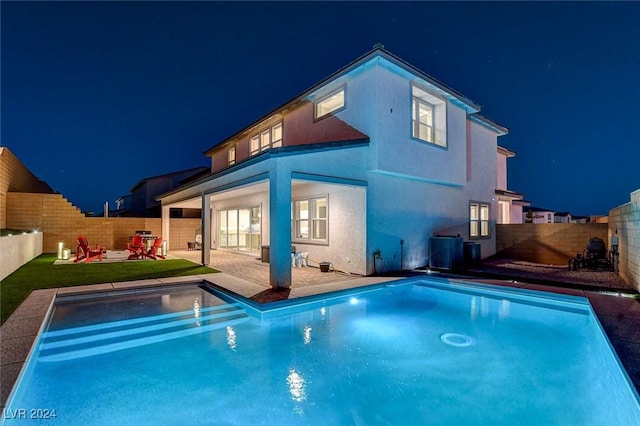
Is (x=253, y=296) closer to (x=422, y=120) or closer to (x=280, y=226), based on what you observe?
(x=280, y=226)

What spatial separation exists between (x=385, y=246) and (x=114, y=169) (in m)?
76.9

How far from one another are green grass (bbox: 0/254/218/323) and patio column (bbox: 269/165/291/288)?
3.68 metres

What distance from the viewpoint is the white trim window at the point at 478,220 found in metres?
14.0

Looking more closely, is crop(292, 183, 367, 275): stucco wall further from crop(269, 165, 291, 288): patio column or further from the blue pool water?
the blue pool water

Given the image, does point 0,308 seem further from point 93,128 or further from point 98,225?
point 93,128

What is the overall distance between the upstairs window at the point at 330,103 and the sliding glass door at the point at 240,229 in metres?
5.46

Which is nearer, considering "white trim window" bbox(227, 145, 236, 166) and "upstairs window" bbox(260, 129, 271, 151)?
"upstairs window" bbox(260, 129, 271, 151)

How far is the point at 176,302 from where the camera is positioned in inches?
284

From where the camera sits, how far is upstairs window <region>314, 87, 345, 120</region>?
10786 millimetres

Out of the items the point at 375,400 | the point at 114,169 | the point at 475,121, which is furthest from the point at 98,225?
the point at 114,169

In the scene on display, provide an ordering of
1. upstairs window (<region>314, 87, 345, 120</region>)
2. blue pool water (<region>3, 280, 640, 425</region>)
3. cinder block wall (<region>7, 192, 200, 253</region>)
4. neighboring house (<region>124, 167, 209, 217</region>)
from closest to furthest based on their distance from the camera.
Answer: blue pool water (<region>3, 280, 640, 425</region>) < upstairs window (<region>314, 87, 345, 120</region>) < cinder block wall (<region>7, 192, 200, 253</region>) < neighboring house (<region>124, 167, 209, 217</region>)

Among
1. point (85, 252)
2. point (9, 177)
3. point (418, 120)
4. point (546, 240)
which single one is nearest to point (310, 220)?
point (418, 120)

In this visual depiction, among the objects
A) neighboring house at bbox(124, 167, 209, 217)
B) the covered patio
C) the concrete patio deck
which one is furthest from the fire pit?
neighboring house at bbox(124, 167, 209, 217)

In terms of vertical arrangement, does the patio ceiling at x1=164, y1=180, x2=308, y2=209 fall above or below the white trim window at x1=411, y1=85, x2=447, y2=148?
below
